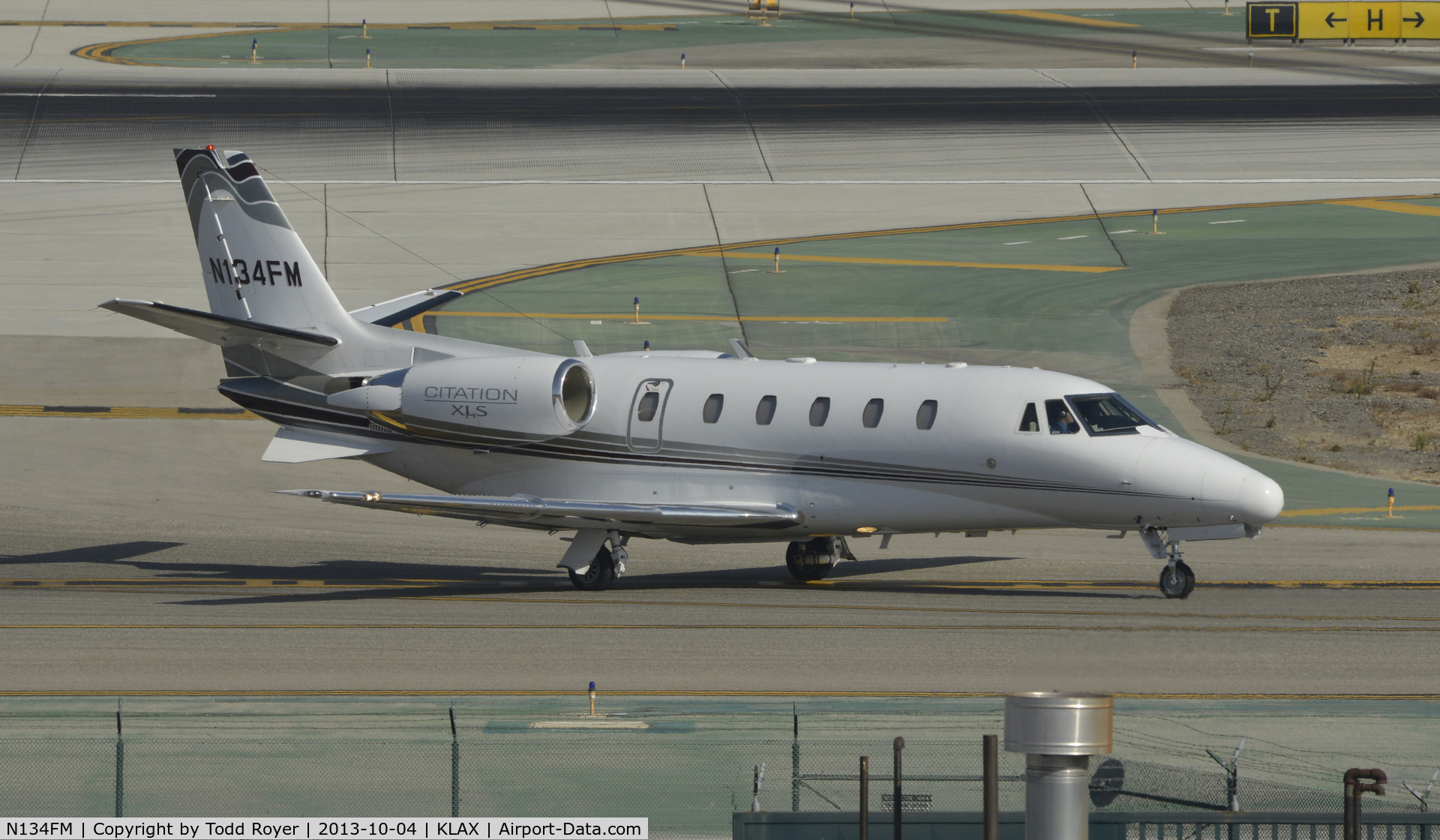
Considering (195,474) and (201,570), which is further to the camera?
(195,474)

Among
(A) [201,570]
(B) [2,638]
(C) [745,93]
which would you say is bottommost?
(B) [2,638]

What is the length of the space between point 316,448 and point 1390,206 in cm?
4084

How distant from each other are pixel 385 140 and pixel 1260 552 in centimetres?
4031

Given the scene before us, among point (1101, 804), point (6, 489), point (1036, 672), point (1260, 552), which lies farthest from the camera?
point (6, 489)

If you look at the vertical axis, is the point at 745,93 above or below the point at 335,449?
above

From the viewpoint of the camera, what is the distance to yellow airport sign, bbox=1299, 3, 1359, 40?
82938 mm

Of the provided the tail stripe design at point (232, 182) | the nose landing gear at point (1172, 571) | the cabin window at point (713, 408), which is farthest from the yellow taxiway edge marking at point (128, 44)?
the nose landing gear at point (1172, 571)

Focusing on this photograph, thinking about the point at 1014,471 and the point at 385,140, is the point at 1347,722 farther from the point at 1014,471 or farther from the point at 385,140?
the point at 385,140

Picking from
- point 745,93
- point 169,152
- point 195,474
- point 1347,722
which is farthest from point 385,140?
point 1347,722

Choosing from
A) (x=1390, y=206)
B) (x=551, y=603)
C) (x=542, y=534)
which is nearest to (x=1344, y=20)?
(x=1390, y=206)

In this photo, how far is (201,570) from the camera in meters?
29.2

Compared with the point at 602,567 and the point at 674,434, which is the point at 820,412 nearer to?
the point at 674,434

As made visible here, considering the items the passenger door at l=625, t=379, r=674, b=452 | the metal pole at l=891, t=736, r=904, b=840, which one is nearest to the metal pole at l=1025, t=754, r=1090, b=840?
the metal pole at l=891, t=736, r=904, b=840

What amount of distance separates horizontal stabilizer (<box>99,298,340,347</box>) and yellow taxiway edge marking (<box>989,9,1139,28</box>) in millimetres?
68639
